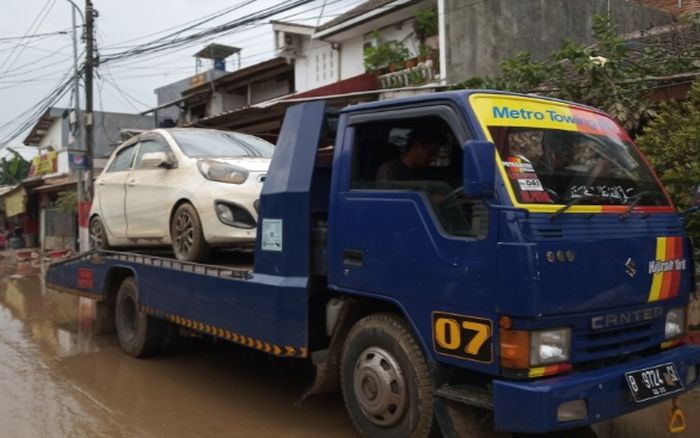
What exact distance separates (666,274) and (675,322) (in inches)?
15.4

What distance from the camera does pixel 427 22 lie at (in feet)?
49.8

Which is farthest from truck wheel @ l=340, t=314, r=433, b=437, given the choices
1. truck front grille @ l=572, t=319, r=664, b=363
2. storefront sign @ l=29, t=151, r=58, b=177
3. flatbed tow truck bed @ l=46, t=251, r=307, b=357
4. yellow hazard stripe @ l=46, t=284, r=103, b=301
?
storefront sign @ l=29, t=151, r=58, b=177

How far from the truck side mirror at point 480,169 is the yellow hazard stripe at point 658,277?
1.22m

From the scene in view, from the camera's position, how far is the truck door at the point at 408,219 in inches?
139

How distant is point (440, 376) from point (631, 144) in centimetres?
212

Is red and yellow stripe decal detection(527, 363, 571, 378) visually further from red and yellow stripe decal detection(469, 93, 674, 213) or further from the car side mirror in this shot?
the car side mirror

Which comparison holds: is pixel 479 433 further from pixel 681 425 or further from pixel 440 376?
pixel 681 425

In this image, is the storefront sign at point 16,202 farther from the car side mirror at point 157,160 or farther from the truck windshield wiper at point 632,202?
the truck windshield wiper at point 632,202

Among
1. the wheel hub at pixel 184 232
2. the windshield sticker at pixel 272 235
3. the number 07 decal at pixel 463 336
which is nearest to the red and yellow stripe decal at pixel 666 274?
the number 07 decal at pixel 463 336

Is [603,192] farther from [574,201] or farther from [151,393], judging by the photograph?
[151,393]

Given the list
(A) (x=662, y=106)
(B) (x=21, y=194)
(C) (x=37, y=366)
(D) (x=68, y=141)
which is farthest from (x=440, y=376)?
(D) (x=68, y=141)

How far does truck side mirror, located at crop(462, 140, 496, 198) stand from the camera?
129 inches

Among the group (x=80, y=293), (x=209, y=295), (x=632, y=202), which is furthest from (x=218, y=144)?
(x=632, y=202)

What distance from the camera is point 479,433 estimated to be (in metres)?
3.66
